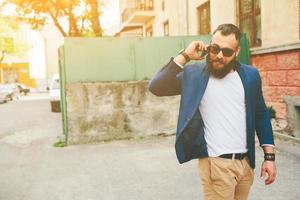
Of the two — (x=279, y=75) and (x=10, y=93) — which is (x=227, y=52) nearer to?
(x=279, y=75)

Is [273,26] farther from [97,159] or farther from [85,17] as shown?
[85,17]

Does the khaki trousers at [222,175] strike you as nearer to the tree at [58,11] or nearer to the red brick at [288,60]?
the red brick at [288,60]

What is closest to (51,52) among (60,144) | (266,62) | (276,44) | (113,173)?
(60,144)

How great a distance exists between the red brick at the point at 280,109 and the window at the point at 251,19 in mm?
1740

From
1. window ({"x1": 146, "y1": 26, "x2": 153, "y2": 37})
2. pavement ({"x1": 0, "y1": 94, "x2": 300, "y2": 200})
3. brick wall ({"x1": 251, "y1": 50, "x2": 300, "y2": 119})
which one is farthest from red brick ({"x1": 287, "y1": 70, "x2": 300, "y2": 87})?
window ({"x1": 146, "y1": 26, "x2": 153, "y2": 37})

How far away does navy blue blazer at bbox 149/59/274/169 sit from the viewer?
2.77 m

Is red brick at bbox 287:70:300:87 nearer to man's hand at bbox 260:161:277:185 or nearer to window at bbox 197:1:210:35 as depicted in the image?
man's hand at bbox 260:161:277:185

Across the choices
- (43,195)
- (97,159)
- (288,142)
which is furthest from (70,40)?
(288,142)

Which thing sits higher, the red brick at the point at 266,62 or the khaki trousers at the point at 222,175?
the red brick at the point at 266,62

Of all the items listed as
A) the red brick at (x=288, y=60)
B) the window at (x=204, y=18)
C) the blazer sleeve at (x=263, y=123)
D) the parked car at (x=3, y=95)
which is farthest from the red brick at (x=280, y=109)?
the parked car at (x=3, y=95)

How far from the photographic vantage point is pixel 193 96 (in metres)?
2.78

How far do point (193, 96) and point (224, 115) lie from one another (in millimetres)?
246

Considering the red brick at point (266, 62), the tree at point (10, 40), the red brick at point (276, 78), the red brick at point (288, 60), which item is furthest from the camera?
the tree at point (10, 40)

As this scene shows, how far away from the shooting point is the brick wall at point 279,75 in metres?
7.88
